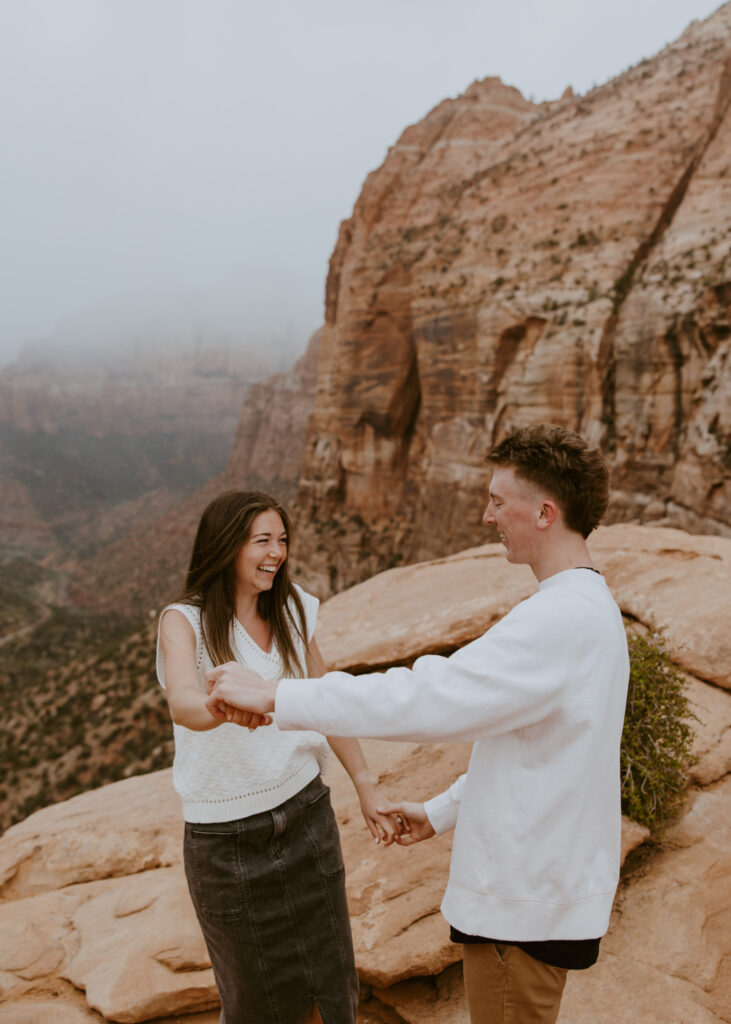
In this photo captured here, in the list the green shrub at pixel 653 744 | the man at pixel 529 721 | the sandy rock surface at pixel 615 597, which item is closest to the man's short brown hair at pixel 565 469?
the man at pixel 529 721

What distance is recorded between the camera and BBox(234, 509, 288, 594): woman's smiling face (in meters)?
2.61

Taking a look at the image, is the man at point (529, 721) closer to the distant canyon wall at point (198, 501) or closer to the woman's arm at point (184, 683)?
the woman's arm at point (184, 683)

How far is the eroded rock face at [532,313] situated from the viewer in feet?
61.5

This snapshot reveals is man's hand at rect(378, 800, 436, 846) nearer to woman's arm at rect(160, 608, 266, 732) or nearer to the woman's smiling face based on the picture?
woman's arm at rect(160, 608, 266, 732)

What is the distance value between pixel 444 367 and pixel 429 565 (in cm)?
1958

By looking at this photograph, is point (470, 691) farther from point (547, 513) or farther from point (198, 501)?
point (198, 501)

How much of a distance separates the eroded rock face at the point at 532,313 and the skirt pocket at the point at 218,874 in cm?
1335

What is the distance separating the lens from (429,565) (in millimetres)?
8180

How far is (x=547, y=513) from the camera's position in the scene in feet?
6.26

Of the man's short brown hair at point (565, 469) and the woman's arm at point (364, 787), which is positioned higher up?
the man's short brown hair at point (565, 469)

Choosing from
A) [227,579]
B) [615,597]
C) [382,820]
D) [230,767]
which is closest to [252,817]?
[230,767]

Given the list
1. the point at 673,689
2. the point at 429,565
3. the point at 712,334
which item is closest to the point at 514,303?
the point at 712,334

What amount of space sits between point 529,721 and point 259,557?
1378 mm

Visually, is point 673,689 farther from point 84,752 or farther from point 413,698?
point 84,752
